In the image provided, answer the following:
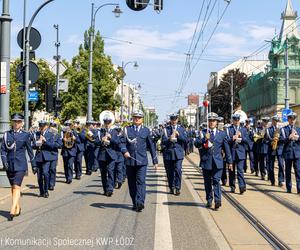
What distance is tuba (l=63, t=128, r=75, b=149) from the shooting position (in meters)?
15.9

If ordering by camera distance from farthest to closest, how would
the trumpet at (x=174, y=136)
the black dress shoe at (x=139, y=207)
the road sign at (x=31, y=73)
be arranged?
the road sign at (x=31, y=73) < the trumpet at (x=174, y=136) < the black dress shoe at (x=139, y=207)

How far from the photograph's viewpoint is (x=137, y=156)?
34.1 ft

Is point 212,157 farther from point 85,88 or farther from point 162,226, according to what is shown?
point 85,88

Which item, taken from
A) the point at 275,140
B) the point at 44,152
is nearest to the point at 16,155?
the point at 44,152

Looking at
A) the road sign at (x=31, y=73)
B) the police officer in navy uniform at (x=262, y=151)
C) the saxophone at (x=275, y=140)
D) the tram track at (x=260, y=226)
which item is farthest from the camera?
A: the road sign at (x=31, y=73)

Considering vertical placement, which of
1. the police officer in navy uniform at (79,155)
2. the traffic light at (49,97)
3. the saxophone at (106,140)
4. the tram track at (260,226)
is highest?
the traffic light at (49,97)

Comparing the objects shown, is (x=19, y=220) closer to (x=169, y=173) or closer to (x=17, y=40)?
(x=169, y=173)

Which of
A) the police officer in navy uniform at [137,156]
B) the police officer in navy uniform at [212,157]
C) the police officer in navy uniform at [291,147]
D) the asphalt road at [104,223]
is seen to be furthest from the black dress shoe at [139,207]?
the police officer in navy uniform at [291,147]

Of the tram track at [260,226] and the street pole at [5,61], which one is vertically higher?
the street pole at [5,61]

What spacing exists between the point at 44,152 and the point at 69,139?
11.1ft

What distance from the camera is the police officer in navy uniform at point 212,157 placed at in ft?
34.0

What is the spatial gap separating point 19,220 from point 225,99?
254 feet

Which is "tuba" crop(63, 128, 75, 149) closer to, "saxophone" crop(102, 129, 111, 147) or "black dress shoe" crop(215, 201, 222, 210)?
"saxophone" crop(102, 129, 111, 147)

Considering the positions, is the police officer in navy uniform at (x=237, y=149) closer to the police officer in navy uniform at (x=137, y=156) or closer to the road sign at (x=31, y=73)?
the police officer in navy uniform at (x=137, y=156)
